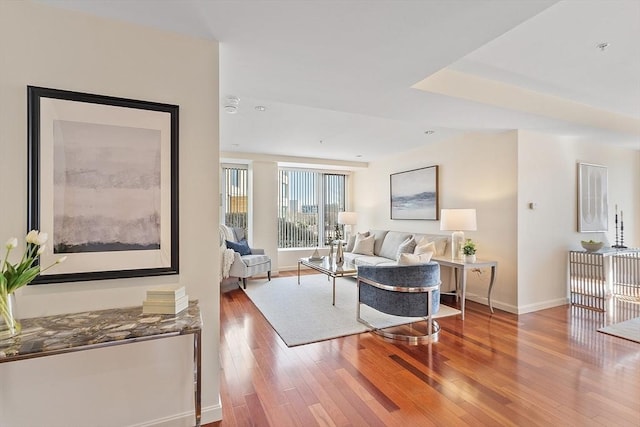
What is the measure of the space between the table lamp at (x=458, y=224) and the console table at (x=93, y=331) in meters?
3.48

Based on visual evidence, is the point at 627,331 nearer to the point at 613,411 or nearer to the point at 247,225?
the point at 613,411

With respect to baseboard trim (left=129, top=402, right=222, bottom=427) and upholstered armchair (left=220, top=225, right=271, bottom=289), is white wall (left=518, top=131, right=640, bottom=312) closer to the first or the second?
baseboard trim (left=129, top=402, right=222, bottom=427)

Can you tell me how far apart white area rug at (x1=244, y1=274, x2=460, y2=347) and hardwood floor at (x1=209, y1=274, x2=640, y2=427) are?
0.19 meters

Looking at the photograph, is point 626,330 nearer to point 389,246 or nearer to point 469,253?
point 469,253

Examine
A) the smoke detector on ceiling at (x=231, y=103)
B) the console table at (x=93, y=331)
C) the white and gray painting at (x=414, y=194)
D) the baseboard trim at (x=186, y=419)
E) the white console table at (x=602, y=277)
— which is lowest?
the baseboard trim at (x=186, y=419)

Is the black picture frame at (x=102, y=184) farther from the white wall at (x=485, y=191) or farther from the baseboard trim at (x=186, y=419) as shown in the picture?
the white wall at (x=485, y=191)

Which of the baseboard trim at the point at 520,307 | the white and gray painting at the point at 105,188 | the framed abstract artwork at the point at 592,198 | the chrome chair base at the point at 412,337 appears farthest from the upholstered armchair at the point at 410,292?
the framed abstract artwork at the point at 592,198

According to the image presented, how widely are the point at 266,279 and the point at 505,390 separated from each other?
437 centimetres

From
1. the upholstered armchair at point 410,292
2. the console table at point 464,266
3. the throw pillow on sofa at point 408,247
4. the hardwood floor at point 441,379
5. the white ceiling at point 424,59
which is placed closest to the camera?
the white ceiling at point 424,59

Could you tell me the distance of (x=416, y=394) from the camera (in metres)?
2.14

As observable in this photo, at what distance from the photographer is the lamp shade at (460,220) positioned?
13.0ft

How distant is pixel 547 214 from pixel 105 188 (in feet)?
16.5

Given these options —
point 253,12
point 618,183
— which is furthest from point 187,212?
point 618,183

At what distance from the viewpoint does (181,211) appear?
187 centimetres
